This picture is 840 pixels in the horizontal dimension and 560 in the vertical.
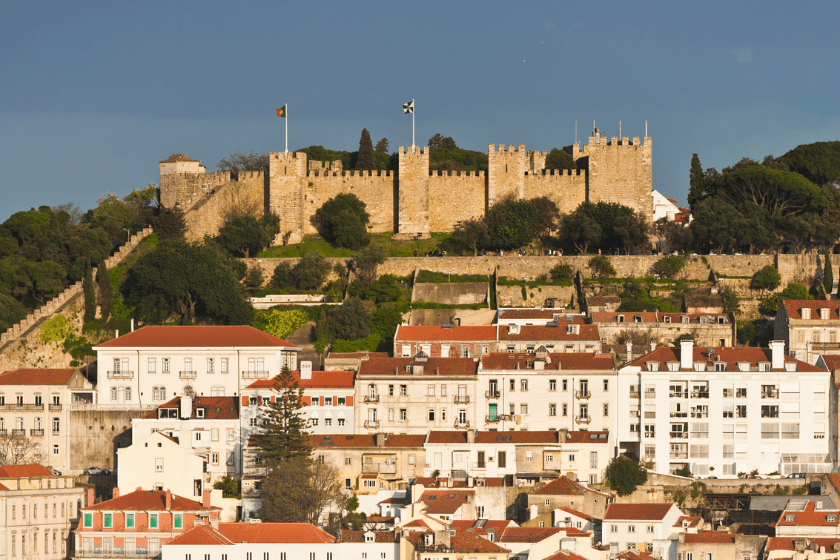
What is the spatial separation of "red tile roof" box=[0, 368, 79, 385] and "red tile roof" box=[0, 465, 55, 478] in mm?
6441

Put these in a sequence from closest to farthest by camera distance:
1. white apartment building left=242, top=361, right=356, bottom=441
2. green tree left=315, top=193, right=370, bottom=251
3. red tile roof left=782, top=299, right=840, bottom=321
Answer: white apartment building left=242, top=361, right=356, bottom=441
red tile roof left=782, top=299, right=840, bottom=321
green tree left=315, top=193, right=370, bottom=251

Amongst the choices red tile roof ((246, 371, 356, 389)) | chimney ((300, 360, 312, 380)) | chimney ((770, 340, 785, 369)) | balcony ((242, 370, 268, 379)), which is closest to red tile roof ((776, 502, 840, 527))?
chimney ((770, 340, 785, 369))

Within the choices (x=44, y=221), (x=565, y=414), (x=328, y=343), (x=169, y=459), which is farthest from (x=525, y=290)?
(x=44, y=221)

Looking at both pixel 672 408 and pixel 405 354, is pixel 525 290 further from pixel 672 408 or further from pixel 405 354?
pixel 672 408

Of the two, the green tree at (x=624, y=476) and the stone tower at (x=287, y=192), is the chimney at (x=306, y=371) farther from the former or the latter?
the stone tower at (x=287, y=192)

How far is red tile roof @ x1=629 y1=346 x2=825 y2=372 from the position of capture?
2410 inches

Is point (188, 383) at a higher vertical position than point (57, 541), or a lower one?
higher

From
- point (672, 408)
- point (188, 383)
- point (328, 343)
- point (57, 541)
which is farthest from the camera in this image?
point (328, 343)

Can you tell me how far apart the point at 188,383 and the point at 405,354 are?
9603mm

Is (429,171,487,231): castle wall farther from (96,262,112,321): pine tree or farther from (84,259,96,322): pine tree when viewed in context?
(84,259,96,322): pine tree

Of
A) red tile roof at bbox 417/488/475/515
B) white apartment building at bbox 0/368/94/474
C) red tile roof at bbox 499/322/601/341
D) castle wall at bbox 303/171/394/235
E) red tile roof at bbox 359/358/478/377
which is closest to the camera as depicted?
red tile roof at bbox 417/488/475/515

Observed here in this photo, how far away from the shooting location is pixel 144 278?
244 feet

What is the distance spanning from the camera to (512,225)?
82375 mm

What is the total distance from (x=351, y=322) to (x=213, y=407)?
1097cm
